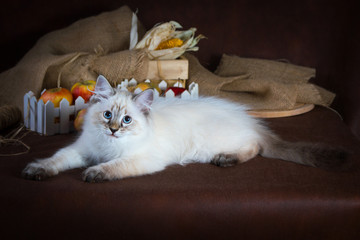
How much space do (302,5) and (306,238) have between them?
2.53 meters

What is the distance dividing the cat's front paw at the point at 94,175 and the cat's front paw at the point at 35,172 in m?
0.16

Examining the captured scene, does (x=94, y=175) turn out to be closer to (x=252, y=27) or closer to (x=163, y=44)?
(x=163, y=44)

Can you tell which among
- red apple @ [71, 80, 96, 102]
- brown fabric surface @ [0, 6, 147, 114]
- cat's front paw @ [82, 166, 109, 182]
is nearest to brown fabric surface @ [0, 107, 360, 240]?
cat's front paw @ [82, 166, 109, 182]

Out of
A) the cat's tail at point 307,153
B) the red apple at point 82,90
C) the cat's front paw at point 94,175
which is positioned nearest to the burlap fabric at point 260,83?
the cat's tail at point 307,153

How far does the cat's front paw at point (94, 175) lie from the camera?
5.17ft

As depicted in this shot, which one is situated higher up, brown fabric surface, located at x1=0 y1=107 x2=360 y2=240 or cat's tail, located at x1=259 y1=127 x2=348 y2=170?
cat's tail, located at x1=259 y1=127 x2=348 y2=170

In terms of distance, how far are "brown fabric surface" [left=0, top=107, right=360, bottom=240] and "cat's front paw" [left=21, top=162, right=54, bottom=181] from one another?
1.4 inches

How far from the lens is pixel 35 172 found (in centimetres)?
159

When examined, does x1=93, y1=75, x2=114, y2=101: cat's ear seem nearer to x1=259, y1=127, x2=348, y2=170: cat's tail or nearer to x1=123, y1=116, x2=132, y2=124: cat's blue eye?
x1=123, y1=116, x2=132, y2=124: cat's blue eye

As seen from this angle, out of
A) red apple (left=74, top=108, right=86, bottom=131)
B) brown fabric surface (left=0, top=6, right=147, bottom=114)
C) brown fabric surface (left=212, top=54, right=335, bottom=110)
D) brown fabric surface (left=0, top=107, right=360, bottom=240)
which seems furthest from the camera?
brown fabric surface (left=212, top=54, right=335, bottom=110)

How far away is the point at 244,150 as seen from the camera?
6.26ft

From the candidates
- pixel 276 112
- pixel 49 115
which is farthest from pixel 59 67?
pixel 276 112

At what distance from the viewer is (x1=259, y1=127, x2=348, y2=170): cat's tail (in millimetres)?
1776

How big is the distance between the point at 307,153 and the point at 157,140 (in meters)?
0.73
